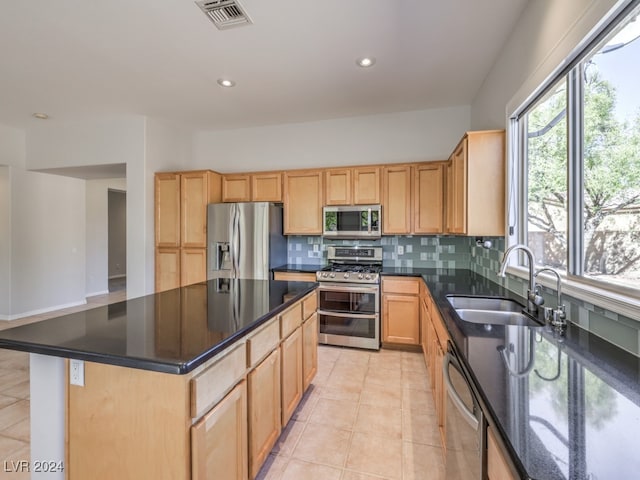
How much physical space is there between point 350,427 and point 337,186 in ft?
8.60

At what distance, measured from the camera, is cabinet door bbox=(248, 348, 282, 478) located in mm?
1546

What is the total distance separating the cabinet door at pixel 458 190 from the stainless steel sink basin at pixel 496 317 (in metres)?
0.72

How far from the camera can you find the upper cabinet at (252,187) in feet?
13.4

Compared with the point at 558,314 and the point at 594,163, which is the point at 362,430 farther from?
the point at 594,163

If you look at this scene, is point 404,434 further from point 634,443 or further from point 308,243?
point 308,243

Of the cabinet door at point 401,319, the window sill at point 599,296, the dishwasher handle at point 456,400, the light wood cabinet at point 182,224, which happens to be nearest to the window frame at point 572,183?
the window sill at point 599,296

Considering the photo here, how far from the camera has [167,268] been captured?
4180mm

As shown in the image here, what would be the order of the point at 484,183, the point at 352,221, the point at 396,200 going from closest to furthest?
the point at 484,183, the point at 396,200, the point at 352,221

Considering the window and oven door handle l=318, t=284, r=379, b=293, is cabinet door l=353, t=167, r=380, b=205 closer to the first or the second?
oven door handle l=318, t=284, r=379, b=293

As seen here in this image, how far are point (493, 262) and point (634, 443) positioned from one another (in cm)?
232

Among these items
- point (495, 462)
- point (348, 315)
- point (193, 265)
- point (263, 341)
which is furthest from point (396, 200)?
point (495, 462)

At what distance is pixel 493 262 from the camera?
283 cm

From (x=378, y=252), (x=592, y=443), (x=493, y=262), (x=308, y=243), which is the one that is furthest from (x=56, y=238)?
(x=592, y=443)

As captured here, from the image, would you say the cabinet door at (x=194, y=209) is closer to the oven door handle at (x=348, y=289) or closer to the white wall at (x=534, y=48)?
the oven door handle at (x=348, y=289)
